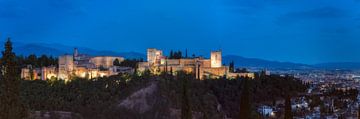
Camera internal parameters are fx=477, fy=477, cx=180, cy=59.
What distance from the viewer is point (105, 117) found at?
1353 inches

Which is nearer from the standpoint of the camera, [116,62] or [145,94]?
[145,94]

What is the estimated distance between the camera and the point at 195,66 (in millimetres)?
48156

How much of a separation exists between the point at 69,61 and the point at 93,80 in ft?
17.0

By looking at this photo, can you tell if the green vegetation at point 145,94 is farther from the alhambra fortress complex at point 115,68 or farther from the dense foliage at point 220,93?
the alhambra fortress complex at point 115,68

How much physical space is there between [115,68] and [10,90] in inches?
1453

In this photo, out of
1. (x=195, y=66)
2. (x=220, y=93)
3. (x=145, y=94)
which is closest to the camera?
(x=145, y=94)

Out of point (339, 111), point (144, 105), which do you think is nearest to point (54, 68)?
point (144, 105)

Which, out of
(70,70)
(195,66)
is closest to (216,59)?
(195,66)

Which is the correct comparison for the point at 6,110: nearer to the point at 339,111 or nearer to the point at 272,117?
the point at 272,117

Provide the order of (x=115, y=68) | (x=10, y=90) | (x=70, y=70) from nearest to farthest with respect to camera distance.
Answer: (x=10, y=90) < (x=70, y=70) < (x=115, y=68)

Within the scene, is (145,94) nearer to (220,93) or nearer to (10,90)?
(220,93)

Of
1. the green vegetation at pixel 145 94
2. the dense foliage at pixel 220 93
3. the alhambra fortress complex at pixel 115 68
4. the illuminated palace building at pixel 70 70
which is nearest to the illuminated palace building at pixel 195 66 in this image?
the alhambra fortress complex at pixel 115 68

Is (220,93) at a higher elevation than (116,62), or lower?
lower

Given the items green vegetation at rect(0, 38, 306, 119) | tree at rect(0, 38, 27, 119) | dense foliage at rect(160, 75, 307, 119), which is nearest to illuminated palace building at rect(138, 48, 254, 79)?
green vegetation at rect(0, 38, 306, 119)
